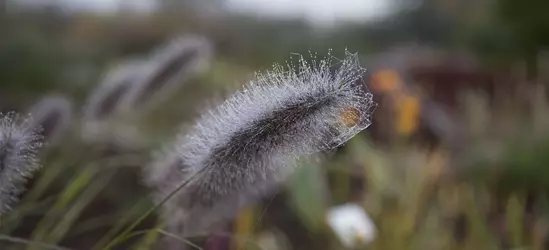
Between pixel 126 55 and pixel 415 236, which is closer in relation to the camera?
pixel 415 236

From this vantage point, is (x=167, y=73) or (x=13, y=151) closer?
(x=13, y=151)

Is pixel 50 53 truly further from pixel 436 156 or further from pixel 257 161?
pixel 257 161

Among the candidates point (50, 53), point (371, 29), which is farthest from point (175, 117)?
point (371, 29)

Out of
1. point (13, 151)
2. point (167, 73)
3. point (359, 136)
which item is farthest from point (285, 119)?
point (359, 136)

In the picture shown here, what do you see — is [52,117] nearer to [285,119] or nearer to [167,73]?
[167,73]

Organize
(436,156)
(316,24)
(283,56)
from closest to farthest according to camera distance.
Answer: (436,156) < (283,56) < (316,24)

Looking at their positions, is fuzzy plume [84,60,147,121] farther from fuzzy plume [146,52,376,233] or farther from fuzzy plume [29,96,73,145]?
fuzzy plume [146,52,376,233]

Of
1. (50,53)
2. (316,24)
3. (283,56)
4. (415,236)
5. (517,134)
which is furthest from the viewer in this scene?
(316,24)
